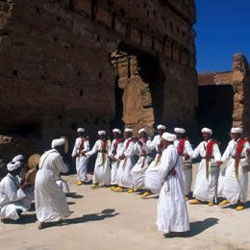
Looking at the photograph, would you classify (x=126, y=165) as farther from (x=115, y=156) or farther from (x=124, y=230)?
(x=124, y=230)

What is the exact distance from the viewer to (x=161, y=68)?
14758mm

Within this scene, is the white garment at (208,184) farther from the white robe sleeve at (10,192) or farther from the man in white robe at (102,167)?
the white robe sleeve at (10,192)

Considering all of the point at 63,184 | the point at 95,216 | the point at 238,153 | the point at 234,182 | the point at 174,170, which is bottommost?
the point at 95,216

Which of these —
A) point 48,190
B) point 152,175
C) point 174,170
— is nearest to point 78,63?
point 48,190

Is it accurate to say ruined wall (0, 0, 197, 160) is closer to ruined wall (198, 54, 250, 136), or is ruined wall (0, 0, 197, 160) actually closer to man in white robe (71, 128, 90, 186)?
man in white robe (71, 128, 90, 186)

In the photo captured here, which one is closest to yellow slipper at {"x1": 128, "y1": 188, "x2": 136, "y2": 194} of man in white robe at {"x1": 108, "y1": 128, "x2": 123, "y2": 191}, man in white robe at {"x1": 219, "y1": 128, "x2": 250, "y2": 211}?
man in white robe at {"x1": 108, "y1": 128, "x2": 123, "y2": 191}

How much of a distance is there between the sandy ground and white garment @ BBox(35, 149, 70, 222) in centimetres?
20

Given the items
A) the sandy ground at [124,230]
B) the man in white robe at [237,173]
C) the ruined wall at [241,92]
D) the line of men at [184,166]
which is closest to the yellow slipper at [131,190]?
the line of men at [184,166]

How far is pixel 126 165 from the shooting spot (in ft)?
27.9

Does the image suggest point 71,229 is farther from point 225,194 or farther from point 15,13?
point 15,13

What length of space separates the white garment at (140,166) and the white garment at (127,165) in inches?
5.5

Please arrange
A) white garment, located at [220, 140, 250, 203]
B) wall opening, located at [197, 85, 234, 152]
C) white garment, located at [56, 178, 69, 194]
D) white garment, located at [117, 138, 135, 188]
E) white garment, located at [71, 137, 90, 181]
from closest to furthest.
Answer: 1. white garment, located at [56, 178, 69, 194]
2. white garment, located at [220, 140, 250, 203]
3. white garment, located at [117, 138, 135, 188]
4. white garment, located at [71, 137, 90, 181]
5. wall opening, located at [197, 85, 234, 152]

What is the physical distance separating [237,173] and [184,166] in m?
1.18

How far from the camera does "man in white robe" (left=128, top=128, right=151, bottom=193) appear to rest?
319 inches
